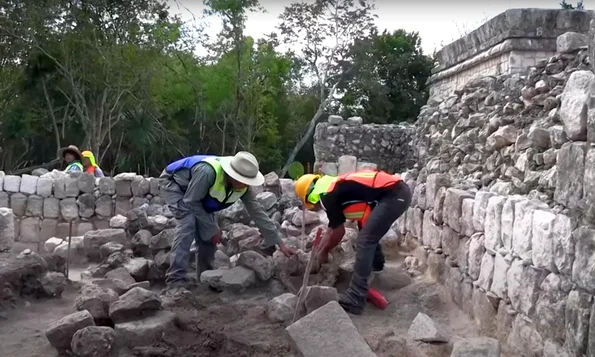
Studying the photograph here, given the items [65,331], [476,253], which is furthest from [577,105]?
[65,331]

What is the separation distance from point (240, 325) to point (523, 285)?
2.17 metres

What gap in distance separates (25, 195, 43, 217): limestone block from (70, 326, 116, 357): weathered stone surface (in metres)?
5.89

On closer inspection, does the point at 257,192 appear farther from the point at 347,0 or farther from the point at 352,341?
the point at 347,0

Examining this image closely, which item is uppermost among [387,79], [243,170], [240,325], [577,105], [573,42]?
[387,79]

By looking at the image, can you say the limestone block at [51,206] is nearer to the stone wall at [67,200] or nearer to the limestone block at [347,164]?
the stone wall at [67,200]

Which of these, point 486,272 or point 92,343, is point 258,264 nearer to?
point 92,343

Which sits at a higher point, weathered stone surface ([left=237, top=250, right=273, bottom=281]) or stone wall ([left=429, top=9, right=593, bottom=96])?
stone wall ([left=429, top=9, right=593, bottom=96])

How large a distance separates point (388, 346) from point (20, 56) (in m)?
16.6

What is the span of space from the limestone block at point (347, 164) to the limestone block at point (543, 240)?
9.17 metres

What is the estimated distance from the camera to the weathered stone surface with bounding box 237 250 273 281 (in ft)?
19.2

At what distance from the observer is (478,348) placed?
3779 mm

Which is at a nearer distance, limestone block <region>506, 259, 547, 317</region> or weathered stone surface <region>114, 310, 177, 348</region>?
limestone block <region>506, 259, 547, 317</region>

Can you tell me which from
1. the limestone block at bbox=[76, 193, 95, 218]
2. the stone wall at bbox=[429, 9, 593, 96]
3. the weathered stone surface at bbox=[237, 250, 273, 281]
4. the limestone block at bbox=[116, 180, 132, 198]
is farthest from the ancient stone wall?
the limestone block at bbox=[76, 193, 95, 218]

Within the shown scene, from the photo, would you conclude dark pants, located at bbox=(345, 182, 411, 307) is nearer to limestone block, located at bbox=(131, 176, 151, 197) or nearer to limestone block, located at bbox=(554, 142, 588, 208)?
limestone block, located at bbox=(554, 142, 588, 208)
